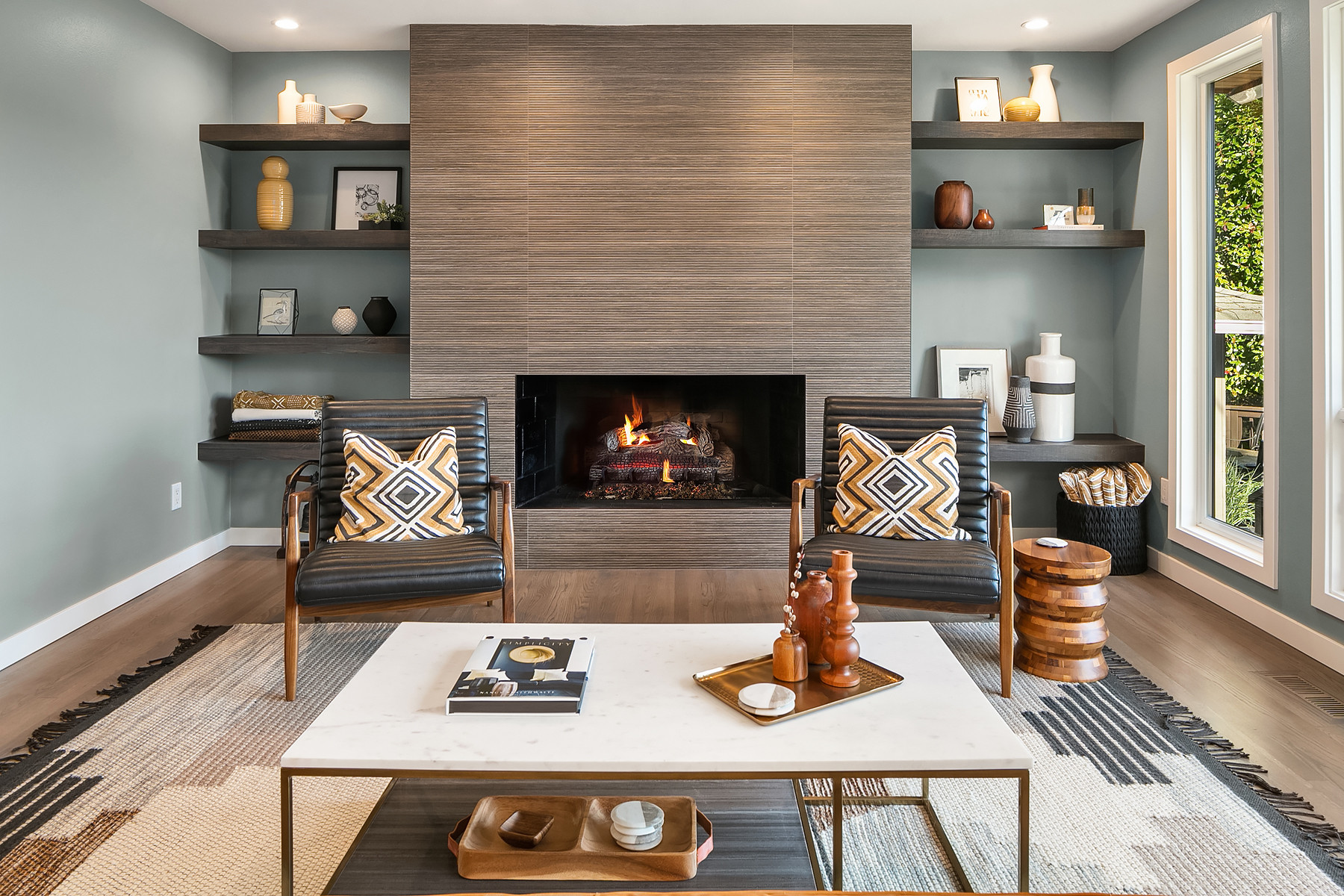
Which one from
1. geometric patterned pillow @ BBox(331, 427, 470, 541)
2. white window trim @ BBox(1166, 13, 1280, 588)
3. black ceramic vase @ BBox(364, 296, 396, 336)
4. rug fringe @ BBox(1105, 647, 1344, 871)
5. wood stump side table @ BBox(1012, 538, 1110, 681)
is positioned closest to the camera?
rug fringe @ BBox(1105, 647, 1344, 871)

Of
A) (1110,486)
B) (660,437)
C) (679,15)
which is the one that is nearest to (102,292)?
(660,437)

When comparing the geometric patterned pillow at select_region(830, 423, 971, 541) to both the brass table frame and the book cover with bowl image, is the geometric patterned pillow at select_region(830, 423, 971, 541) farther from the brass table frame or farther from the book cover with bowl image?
the brass table frame

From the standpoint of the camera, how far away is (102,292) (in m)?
3.47

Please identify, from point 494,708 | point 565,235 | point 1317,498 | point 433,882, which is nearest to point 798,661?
point 494,708

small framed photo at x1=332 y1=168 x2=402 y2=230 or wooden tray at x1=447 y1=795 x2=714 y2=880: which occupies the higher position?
small framed photo at x1=332 y1=168 x2=402 y2=230

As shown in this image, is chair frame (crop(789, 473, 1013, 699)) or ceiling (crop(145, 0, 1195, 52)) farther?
ceiling (crop(145, 0, 1195, 52))

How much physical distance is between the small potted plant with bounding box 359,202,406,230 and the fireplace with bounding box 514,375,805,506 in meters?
1.00

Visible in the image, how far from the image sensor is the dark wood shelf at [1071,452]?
4059 millimetres

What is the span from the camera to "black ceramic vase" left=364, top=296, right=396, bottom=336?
4.32 metres

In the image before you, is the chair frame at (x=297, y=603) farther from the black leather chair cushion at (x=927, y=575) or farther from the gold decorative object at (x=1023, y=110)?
the gold decorative object at (x=1023, y=110)

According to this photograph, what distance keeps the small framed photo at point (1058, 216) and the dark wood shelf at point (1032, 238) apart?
0.61ft

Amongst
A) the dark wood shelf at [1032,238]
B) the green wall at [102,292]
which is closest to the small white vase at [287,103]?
the green wall at [102,292]

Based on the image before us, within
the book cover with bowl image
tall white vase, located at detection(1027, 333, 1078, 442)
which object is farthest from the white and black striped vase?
the book cover with bowl image

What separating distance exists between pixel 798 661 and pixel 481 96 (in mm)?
3238
